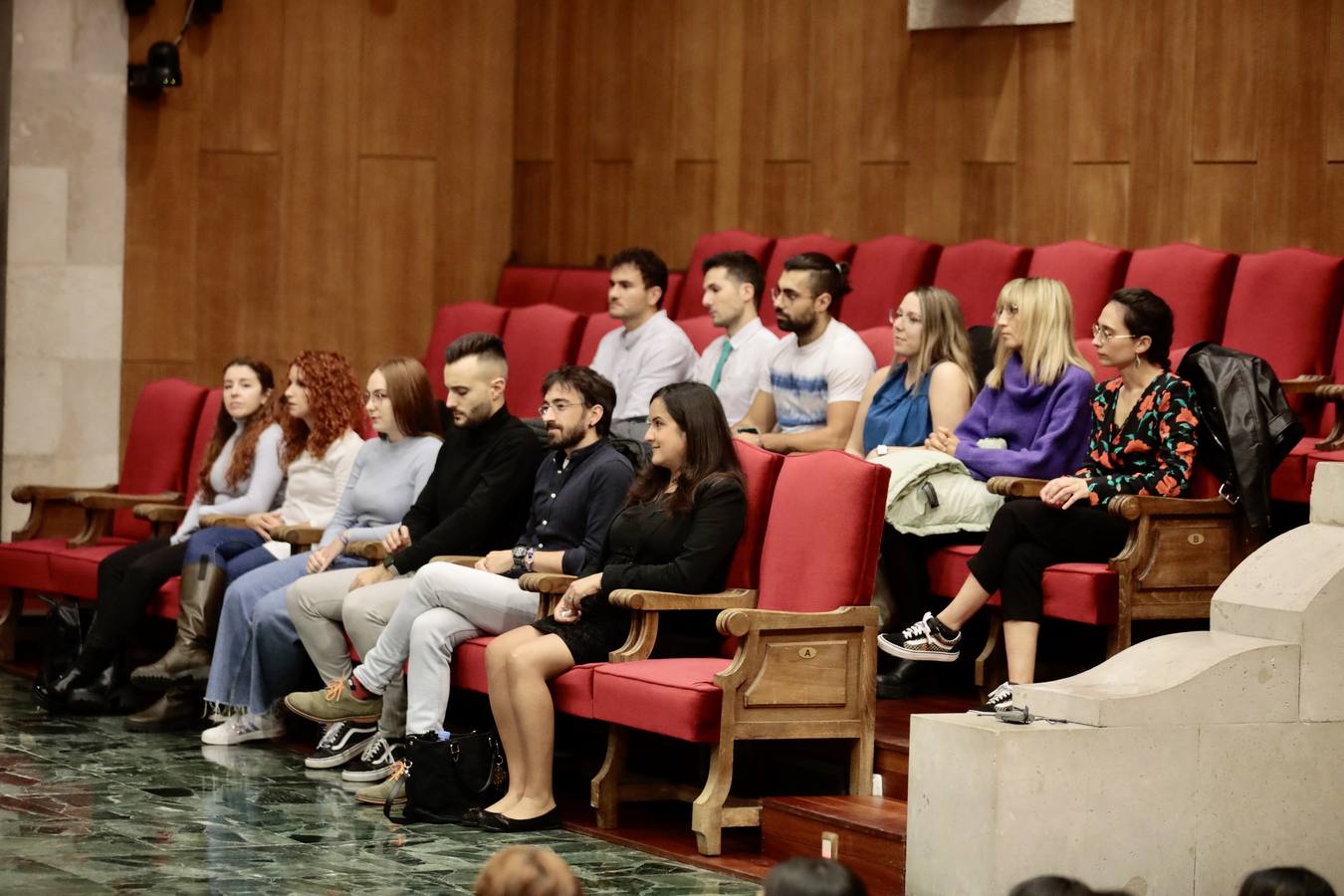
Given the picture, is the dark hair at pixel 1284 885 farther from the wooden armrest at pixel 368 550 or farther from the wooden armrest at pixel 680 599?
the wooden armrest at pixel 368 550

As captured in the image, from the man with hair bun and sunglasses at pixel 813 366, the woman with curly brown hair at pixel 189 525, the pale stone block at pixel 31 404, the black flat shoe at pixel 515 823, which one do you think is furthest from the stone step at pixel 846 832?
the pale stone block at pixel 31 404

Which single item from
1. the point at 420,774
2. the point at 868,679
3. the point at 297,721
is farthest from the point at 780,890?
the point at 297,721

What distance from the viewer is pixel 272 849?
4602 mm

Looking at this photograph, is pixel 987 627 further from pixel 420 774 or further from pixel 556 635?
pixel 420 774

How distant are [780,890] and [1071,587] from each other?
107 inches

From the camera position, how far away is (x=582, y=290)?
8.23 meters

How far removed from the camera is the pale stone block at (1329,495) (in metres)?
4.31

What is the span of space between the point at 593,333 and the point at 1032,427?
2.22m

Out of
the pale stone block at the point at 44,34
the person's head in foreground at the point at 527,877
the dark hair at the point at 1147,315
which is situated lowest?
the person's head in foreground at the point at 527,877

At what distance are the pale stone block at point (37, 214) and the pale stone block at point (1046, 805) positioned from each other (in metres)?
4.92

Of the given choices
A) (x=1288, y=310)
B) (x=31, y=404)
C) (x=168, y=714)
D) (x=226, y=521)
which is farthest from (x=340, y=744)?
(x=31, y=404)

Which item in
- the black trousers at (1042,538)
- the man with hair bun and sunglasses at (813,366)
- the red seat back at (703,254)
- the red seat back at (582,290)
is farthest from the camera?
the red seat back at (582,290)

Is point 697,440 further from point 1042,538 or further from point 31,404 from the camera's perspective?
point 31,404

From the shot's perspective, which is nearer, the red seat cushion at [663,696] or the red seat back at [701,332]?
the red seat cushion at [663,696]
